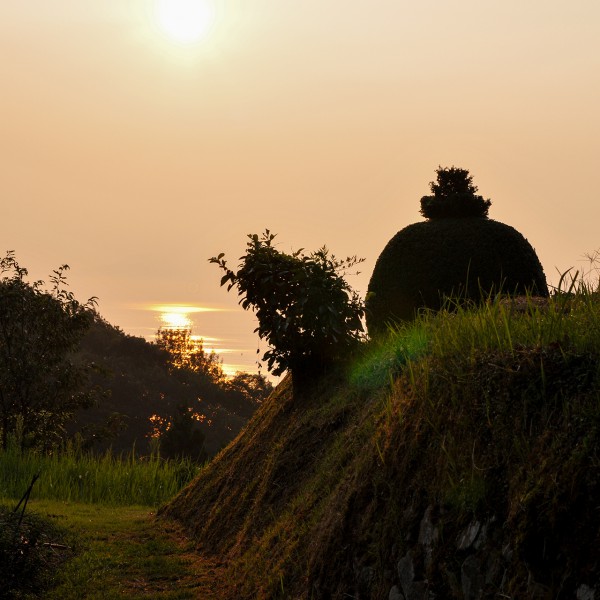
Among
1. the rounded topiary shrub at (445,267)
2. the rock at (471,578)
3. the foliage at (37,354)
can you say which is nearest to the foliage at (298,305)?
the rounded topiary shrub at (445,267)

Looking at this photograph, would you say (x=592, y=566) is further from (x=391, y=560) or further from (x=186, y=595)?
(x=186, y=595)

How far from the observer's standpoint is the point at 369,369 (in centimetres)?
1160

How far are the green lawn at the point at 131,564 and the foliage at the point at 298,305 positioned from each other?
3.31m

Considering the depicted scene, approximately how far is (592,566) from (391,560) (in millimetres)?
2075

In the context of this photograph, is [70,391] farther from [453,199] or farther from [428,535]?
[428,535]

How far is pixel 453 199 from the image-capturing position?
1625 cm

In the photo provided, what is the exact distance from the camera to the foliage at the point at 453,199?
16.2 metres

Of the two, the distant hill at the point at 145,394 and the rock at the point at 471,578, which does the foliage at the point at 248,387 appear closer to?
the distant hill at the point at 145,394

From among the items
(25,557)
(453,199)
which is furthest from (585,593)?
(453,199)

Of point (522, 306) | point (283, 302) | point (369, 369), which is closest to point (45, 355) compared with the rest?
point (283, 302)

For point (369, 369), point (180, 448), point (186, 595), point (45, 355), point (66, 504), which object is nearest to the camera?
point (186, 595)

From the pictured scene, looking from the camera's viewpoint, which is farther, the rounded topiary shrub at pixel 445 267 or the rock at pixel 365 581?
the rounded topiary shrub at pixel 445 267

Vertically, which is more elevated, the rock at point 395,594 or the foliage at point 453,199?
the foliage at point 453,199

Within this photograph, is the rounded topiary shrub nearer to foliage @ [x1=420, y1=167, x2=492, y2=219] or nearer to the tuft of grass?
foliage @ [x1=420, y1=167, x2=492, y2=219]
